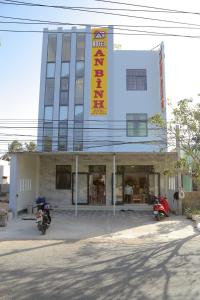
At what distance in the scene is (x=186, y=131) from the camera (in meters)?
15.5

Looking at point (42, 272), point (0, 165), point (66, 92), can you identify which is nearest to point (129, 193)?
point (66, 92)

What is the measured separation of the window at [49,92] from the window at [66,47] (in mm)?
2153

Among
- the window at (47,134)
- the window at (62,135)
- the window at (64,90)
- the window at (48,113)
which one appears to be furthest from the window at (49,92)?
the window at (62,135)

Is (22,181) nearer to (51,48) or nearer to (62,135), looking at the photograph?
(62,135)

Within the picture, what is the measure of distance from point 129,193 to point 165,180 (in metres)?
2.67

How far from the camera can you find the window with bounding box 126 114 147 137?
26.3m

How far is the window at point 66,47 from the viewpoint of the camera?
28.5m

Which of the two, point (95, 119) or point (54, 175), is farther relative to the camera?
point (95, 119)

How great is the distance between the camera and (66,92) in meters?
27.9

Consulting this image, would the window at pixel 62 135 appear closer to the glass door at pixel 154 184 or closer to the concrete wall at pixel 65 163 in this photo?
the concrete wall at pixel 65 163

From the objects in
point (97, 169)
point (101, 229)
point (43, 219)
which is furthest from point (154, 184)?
point (43, 219)

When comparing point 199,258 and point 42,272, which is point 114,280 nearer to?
point 42,272

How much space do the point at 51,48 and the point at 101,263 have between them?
23212 mm

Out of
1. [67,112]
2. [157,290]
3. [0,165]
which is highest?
[67,112]
